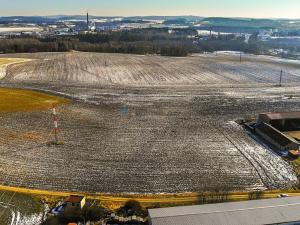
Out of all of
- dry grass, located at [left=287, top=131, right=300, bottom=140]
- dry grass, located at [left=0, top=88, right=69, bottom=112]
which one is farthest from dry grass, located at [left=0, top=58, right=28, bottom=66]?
dry grass, located at [left=287, top=131, right=300, bottom=140]

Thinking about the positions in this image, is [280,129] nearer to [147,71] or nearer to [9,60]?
[147,71]

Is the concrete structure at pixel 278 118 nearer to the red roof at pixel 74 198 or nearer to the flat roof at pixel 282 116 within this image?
the flat roof at pixel 282 116

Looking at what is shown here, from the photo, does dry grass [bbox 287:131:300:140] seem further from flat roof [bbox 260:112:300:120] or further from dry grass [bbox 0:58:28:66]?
dry grass [bbox 0:58:28:66]

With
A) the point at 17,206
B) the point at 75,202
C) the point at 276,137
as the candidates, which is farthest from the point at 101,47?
the point at 75,202

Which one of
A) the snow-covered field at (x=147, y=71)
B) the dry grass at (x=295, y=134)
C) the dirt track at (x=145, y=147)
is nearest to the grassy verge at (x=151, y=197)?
the dirt track at (x=145, y=147)

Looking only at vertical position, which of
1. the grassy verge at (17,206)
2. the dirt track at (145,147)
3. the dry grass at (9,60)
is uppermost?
the dry grass at (9,60)

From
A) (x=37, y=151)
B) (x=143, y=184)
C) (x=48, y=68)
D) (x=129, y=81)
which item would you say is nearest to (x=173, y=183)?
(x=143, y=184)
